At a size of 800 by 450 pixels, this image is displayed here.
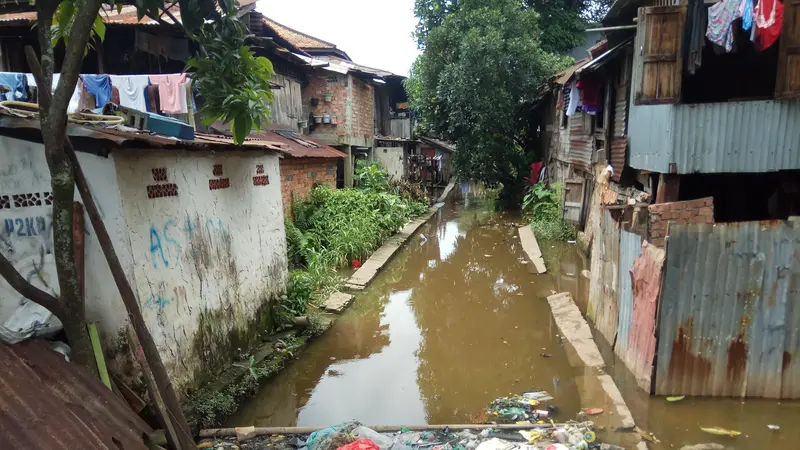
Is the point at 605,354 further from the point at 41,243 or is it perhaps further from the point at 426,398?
the point at 41,243

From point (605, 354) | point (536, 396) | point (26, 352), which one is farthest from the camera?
point (605, 354)

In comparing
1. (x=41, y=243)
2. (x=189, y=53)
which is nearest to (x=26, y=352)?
(x=41, y=243)

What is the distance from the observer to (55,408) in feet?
10.4

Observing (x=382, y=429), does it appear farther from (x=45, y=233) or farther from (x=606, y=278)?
(x=606, y=278)

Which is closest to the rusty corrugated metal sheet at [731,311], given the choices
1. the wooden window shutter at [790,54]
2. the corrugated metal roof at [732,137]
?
the corrugated metal roof at [732,137]

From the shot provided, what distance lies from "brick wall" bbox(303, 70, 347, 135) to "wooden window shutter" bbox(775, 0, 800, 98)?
1244 cm

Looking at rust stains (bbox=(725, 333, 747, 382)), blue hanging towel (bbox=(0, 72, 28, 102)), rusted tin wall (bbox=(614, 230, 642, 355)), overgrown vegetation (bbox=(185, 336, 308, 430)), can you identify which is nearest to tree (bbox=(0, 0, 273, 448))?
overgrown vegetation (bbox=(185, 336, 308, 430))

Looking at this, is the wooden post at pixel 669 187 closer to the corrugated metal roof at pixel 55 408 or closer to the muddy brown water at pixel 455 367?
the muddy brown water at pixel 455 367

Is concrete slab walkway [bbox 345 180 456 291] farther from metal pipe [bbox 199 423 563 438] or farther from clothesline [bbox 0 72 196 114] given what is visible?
metal pipe [bbox 199 423 563 438]

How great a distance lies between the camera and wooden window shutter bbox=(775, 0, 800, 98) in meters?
5.89

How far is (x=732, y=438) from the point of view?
14.5 feet

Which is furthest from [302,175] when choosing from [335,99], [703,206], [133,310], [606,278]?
[703,206]

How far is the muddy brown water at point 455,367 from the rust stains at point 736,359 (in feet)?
0.93

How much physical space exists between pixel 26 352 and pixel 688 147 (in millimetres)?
7292
